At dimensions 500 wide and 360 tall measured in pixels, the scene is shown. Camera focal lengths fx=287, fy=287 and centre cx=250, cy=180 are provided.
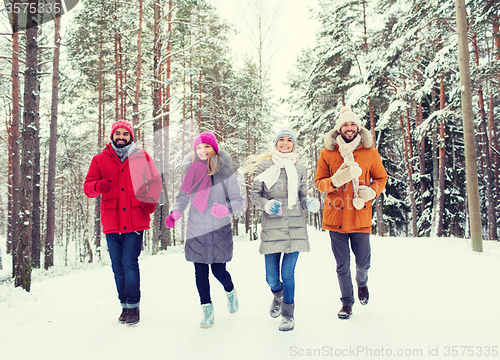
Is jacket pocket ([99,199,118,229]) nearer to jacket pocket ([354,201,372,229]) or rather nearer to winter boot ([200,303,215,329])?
winter boot ([200,303,215,329])

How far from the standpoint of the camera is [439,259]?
6.31m

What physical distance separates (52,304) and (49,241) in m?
8.92

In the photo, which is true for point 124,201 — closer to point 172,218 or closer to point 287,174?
point 172,218

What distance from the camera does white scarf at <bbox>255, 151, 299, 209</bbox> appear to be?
3270 millimetres

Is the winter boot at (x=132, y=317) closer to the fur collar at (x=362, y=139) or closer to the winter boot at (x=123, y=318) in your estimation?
the winter boot at (x=123, y=318)

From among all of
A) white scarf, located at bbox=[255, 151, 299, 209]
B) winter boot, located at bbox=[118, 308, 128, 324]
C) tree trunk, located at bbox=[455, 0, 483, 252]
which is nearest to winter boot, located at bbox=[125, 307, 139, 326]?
winter boot, located at bbox=[118, 308, 128, 324]

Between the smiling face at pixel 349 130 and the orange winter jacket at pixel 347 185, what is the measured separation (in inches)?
3.6

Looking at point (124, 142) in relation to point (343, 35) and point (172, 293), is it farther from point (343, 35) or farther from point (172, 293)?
point (343, 35)

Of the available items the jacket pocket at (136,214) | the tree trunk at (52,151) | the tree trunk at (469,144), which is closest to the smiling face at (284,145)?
the jacket pocket at (136,214)

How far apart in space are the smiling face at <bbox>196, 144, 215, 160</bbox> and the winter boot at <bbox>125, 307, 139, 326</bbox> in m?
1.92

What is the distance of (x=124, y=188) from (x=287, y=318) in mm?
2350

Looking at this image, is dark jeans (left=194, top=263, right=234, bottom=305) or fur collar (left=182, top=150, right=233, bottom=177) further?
fur collar (left=182, top=150, right=233, bottom=177)

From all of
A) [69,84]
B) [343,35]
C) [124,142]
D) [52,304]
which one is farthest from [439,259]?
[69,84]

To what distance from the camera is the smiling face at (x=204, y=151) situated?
11.3 ft
